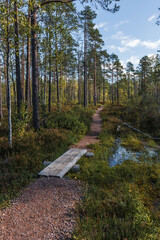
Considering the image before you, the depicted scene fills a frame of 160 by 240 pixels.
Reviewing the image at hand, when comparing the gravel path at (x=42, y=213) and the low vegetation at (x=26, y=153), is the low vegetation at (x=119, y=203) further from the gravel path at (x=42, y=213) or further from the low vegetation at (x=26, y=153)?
the low vegetation at (x=26, y=153)

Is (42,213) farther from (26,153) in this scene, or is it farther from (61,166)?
(26,153)

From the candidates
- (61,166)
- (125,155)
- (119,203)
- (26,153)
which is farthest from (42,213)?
(125,155)

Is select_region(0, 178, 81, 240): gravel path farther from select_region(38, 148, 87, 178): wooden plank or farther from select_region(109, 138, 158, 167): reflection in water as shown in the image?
select_region(109, 138, 158, 167): reflection in water

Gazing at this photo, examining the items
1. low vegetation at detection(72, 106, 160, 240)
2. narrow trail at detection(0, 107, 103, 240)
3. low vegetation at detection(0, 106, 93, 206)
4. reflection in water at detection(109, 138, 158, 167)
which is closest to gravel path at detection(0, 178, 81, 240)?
narrow trail at detection(0, 107, 103, 240)

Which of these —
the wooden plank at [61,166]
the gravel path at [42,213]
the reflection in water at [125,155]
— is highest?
the wooden plank at [61,166]

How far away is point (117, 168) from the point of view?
18.6 feet

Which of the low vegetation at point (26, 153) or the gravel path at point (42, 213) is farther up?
the low vegetation at point (26, 153)

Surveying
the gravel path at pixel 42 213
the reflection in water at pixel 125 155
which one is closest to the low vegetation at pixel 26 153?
the gravel path at pixel 42 213

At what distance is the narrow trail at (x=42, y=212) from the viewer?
2.78 m

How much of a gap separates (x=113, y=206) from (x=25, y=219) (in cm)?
192

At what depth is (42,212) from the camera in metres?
3.35

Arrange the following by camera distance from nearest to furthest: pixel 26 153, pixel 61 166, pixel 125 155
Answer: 1. pixel 61 166
2. pixel 26 153
3. pixel 125 155

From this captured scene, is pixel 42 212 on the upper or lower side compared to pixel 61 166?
lower

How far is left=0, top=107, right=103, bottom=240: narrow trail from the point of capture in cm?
278
